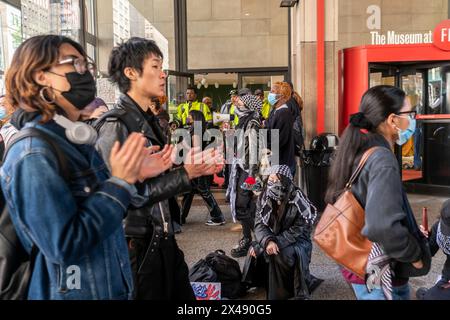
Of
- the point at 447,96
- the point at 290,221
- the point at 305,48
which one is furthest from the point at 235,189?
the point at 447,96

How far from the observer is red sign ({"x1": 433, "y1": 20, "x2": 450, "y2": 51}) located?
7.01 m

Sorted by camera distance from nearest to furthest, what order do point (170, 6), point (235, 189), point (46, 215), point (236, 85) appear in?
point (46, 215)
point (235, 189)
point (170, 6)
point (236, 85)

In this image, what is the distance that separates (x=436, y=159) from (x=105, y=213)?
7770 millimetres

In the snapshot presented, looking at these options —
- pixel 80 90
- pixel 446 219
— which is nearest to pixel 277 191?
pixel 446 219

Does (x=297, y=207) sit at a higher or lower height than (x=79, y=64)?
lower

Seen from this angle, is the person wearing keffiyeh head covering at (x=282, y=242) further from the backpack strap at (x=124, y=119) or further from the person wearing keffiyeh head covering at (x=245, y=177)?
the backpack strap at (x=124, y=119)

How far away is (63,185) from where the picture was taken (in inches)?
50.6

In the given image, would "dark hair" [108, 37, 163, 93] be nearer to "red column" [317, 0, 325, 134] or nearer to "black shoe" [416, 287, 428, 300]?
"black shoe" [416, 287, 428, 300]

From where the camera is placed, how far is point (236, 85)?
11922 mm

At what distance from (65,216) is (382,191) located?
135cm

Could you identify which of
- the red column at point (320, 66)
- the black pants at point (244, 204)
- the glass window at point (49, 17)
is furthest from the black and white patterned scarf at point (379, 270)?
the red column at point (320, 66)

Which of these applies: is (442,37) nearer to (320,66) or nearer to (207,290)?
(320,66)

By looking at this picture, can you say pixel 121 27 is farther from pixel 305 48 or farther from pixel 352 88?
pixel 352 88

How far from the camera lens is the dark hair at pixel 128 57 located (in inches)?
87.4
